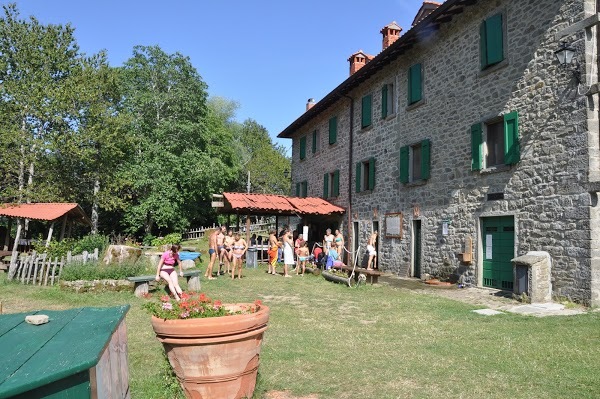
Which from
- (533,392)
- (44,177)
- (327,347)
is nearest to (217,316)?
(327,347)

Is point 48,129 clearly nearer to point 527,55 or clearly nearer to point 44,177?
point 44,177

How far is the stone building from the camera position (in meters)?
9.28

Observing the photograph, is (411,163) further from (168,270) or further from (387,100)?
(168,270)

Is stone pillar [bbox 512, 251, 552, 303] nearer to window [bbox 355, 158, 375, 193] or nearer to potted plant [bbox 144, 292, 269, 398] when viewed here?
potted plant [bbox 144, 292, 269, 398]

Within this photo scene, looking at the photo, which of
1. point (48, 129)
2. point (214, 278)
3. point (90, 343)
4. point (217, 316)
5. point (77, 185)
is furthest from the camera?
point (77, 185)

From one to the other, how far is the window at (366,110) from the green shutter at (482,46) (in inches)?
237

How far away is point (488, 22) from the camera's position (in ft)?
38.2

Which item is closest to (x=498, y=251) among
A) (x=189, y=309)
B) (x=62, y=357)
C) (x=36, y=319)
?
(x=189, y=309)

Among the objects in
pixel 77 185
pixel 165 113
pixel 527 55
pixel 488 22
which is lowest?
pixel 77 185

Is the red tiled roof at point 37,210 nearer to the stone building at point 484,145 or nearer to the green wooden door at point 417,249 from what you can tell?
the stone building at point 484,145

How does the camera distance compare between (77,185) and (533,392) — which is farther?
(77,185)

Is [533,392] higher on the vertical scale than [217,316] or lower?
lower

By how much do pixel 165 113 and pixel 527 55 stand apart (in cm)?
2360

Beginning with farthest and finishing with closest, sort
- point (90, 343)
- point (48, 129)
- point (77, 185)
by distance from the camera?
1. point (77, 185)
2. point (48, 129)
3. point (90, 343)
